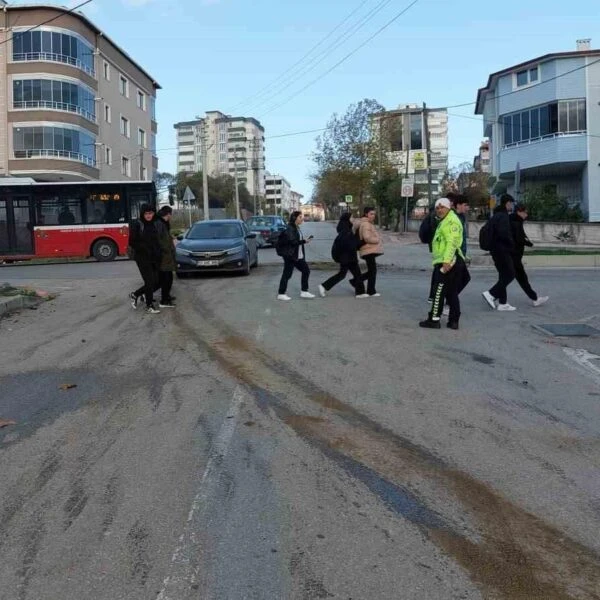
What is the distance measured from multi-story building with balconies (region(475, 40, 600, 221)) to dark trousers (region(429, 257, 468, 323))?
30.4 metres

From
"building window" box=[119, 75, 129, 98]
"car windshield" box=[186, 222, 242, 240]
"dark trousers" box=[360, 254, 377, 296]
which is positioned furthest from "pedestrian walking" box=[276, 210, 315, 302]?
"building window" box=[119, 75, 129, 98]

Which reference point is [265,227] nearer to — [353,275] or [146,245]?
[353,275]

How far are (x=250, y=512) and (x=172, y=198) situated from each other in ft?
80.8

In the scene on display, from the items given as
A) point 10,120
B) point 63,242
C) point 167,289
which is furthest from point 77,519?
point 10,120

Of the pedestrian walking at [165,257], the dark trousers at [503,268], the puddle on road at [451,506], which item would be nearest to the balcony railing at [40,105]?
the pedestrian walking at [165,257]

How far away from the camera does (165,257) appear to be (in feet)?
38.8

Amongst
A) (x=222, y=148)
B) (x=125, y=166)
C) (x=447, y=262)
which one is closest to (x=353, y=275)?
(x=447, y=262)

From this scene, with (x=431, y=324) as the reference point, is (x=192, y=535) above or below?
below

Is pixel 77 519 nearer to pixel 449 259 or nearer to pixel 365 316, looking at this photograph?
pixel 449 259

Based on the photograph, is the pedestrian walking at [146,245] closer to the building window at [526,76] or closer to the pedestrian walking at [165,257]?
the pedestrian walking at [165,257]

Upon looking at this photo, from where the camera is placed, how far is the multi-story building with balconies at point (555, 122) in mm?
37781

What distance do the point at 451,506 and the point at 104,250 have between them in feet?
75.8

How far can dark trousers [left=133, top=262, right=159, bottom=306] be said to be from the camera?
38.1 ft

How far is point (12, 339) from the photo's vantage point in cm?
984
